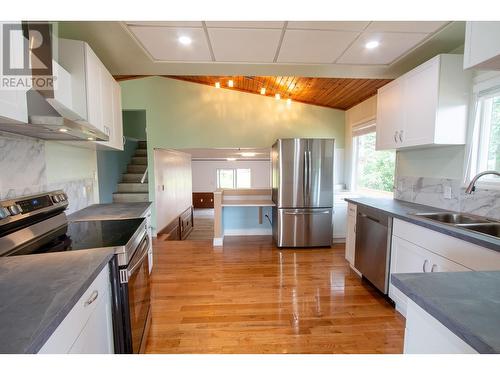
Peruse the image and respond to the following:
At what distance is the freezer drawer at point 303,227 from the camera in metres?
3.62

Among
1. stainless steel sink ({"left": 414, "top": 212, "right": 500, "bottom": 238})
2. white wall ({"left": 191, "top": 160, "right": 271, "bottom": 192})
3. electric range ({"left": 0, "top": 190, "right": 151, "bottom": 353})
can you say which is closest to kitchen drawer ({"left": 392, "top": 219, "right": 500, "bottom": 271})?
stainless steel sink ({"left": 414, "top": 212, "right": 500, "bottom": 238})

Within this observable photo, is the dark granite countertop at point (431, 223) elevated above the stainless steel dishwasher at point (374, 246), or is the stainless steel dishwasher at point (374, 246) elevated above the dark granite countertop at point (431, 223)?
the dark granite countertop at point (431, 223)

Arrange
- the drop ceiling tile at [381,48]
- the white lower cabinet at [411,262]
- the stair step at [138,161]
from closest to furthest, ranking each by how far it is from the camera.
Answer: the white lower cabinet at [411,262] < the drop ceiling tile at [381,48] < the stair step at [138,161]

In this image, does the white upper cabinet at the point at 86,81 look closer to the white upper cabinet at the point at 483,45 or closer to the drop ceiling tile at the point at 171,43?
the drop ceiling tile at the point at 171,43

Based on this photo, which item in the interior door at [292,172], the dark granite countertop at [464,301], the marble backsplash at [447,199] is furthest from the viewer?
the interior door at [292,172]

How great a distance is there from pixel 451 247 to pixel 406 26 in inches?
64.1

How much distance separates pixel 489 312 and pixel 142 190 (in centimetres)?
514

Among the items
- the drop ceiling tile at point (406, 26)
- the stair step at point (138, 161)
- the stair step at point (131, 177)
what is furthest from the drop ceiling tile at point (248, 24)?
the stair step at point (138, 161)

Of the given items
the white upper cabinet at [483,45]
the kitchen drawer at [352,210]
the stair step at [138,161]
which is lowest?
the kitchen drawer at [352,210]

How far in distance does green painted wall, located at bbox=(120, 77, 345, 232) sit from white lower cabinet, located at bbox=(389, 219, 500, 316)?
9.42ft

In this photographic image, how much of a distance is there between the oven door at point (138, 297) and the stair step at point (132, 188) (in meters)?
3.53

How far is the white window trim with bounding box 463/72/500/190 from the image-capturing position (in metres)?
1.82

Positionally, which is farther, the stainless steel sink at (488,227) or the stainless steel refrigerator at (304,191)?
the stainless steel refrigerator at (304,191)
